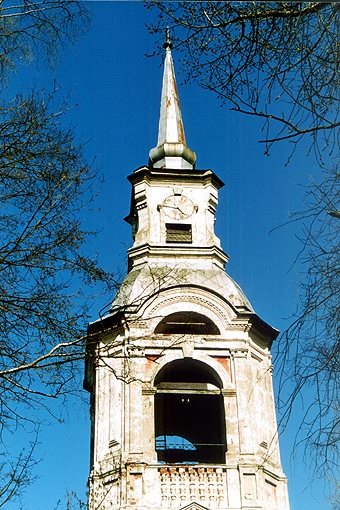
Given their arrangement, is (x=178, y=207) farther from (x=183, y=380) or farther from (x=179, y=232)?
(x=183, y=380)

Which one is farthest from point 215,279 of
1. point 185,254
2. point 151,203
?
point 151,203

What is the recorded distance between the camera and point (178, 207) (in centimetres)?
1797

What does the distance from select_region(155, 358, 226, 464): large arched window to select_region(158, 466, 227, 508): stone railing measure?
2.43 ft

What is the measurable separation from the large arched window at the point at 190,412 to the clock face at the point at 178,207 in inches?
125

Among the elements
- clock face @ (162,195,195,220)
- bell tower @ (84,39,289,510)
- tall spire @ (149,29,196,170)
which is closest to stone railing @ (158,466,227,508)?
bell tower @ (84,39,289,510)

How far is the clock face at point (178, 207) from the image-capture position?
17.9 m

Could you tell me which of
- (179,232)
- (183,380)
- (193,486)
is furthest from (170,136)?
(193,486)

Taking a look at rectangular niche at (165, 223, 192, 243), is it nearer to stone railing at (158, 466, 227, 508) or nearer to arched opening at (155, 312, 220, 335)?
arched opening at (155, 312, 220, 335)

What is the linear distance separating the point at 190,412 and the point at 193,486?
3108 millimetres

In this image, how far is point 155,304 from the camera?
612 inches

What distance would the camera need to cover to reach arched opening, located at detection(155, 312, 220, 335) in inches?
621

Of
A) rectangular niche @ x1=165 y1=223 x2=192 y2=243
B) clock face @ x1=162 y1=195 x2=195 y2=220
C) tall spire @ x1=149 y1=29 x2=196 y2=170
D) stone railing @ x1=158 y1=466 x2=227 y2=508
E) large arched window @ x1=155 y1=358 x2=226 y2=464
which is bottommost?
stone railing @ x1=158 y1=466 x2=227 y2=508

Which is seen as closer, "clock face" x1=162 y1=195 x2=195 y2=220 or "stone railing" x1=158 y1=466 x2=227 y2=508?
"stone railing" x1=158 y1=466 x2=227 y2=508

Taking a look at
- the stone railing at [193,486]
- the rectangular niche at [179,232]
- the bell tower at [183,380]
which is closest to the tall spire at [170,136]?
the bell tower at [183,380]
